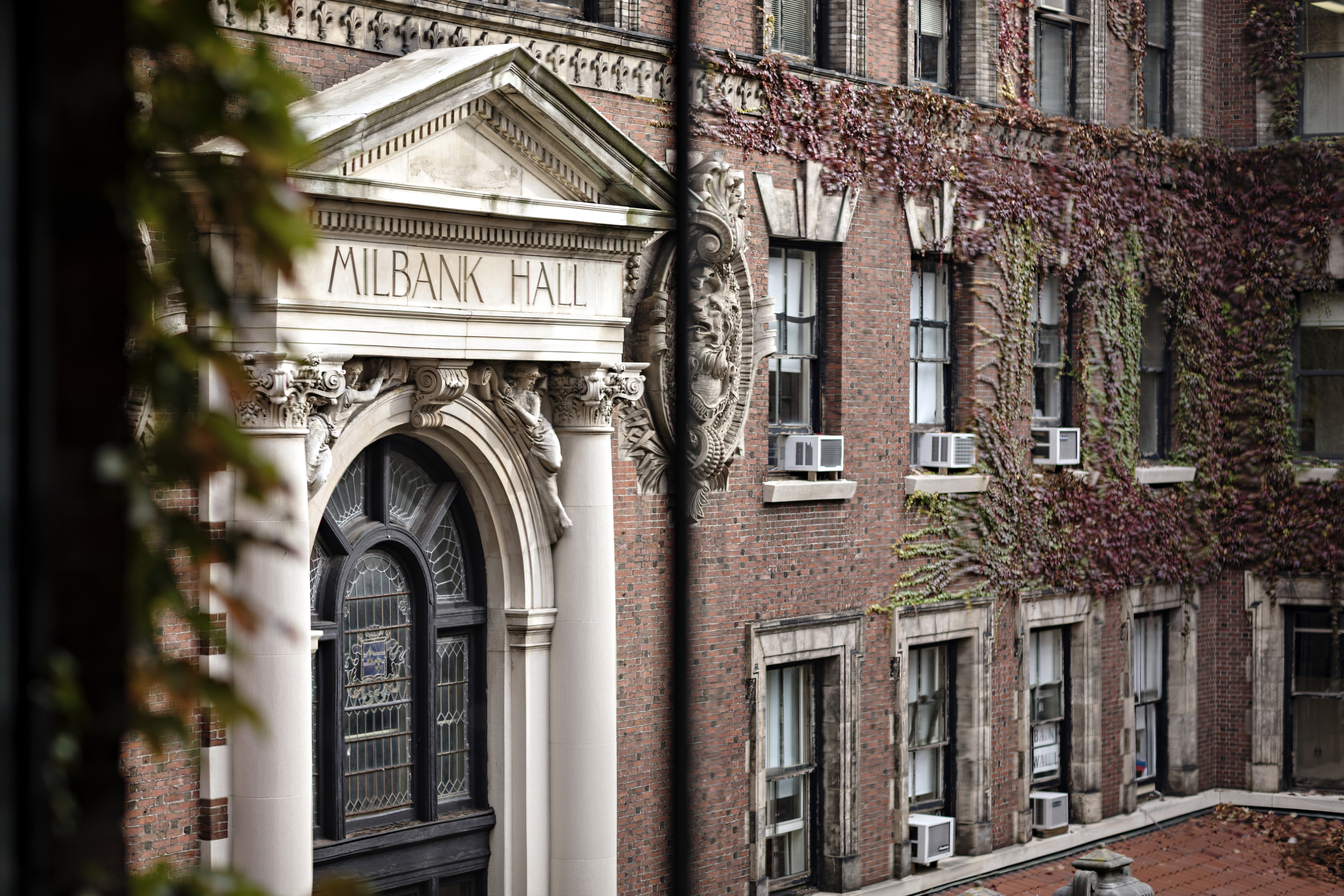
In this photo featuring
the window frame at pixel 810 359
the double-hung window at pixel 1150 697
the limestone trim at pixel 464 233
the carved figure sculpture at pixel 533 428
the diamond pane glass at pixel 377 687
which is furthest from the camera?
the double-hung window at pixel 1150 697

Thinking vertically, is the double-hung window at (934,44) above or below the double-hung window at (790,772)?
above

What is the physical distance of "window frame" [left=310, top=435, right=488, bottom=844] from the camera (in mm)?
11375

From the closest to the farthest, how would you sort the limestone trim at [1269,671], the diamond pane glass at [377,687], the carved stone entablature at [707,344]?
1. the diamond pane glass at [377,687]
2. the carved stone entablature at [707,344]
3. the limestone trim at [1269,671]

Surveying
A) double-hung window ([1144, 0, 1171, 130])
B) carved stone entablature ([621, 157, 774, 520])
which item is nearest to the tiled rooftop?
carved stone entablature ([621, 157, 774, 520])

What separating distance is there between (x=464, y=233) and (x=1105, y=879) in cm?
738

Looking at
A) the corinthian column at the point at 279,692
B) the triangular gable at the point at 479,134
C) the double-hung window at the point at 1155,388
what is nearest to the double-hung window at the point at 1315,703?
the double-hung window at the point at 1155,388

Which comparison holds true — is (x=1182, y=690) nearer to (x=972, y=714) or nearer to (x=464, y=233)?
(x=972, y=714)

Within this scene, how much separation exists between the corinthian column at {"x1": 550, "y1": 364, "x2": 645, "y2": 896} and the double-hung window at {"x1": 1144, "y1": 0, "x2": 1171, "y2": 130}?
10.6m

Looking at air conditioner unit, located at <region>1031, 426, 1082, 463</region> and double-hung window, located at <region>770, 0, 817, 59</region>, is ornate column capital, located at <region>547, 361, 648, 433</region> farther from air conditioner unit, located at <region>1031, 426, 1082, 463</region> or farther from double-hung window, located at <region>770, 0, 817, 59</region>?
air conditioner unit, located at <region>1031, 426, 1082, 463</region>

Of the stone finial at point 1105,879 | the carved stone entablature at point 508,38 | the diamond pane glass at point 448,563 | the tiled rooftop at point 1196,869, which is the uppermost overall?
the carved stone entablature at point 508,38

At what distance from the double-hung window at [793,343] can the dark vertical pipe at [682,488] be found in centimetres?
999

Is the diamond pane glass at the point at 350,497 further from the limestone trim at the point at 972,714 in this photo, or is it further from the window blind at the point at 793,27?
the limestone trim at the point at 972,714

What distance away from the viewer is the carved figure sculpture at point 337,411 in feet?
34.9

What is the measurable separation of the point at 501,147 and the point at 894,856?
8044 mm
